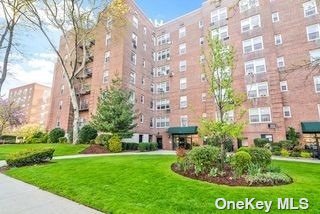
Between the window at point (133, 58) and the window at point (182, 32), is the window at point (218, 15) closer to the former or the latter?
the window at point (182, 32)

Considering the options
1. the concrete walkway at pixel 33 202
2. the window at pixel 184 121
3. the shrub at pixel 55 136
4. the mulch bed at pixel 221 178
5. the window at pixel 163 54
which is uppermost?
the window at pixel 163 54

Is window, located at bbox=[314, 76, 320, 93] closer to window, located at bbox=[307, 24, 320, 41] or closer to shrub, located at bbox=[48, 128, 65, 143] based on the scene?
window, located at bbox=[307, 24, 320, 41]

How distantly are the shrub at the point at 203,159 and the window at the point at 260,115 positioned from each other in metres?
18.3

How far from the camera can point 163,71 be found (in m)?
37.3

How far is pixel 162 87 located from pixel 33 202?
31.1 metres

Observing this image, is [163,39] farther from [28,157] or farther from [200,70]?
[28,157]

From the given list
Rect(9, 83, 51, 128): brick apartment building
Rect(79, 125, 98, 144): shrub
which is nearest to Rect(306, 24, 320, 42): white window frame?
Rect(79, 125, 98, 144): shrub

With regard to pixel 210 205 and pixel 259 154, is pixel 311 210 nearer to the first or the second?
pixel 210 205

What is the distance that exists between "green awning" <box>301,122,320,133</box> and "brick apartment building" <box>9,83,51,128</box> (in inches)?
2894

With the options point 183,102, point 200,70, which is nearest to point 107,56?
point 183,102

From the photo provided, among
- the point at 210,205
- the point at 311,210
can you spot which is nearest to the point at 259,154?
the point at 311,210

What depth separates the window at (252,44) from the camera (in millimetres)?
27703

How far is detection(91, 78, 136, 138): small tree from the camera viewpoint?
23438 mm

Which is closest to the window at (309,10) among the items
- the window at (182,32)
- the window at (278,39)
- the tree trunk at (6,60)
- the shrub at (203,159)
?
the window at (278,39)
